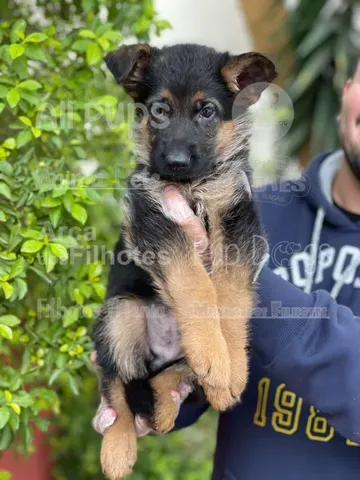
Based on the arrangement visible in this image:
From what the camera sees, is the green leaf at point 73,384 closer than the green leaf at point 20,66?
No

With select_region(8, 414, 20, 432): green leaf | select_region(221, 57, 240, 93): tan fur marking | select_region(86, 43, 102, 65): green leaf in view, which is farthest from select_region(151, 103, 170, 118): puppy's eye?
select_region(8, 414, 20, 432): green leaf

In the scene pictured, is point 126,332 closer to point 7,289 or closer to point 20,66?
point 7,289

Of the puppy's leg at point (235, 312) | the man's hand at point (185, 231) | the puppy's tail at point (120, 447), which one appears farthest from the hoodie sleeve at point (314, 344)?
the puppy's tail at point (120, 447)

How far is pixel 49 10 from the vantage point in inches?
101

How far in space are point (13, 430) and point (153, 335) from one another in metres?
0.51

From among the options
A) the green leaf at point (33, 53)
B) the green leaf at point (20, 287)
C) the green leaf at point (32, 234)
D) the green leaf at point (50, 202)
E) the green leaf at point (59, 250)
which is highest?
the green leaf at point (33, 53)

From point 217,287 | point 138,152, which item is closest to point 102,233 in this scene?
point 138,152

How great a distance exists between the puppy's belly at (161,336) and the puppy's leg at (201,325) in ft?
0.82

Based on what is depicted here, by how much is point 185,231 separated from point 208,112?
40 centimetres

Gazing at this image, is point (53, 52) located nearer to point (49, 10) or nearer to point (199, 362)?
point (49, 10)

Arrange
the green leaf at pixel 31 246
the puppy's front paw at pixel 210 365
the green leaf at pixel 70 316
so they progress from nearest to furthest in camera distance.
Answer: the puppy's front paw at pixel 210 365, the green leaf at pixel 31 246, the green leaf at pixel 70 316

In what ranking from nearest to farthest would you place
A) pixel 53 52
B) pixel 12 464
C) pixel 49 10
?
pixel 53 52
pixel 49 10
pixel 12 464

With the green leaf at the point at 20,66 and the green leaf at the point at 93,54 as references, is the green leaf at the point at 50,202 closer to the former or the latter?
the green leaf at the point at 20,66

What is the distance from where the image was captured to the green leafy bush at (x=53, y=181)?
196 centimetres
